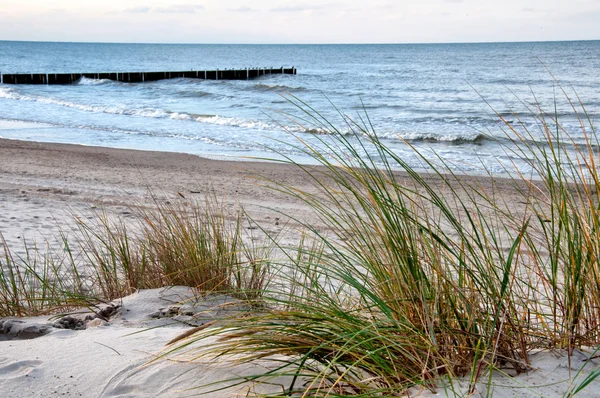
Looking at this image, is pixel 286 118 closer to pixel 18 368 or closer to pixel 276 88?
pixel 18 368

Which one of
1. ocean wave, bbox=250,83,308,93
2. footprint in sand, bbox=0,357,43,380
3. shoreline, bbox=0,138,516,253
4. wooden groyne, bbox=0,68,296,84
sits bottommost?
shoreline, bbox=0,138,516,253

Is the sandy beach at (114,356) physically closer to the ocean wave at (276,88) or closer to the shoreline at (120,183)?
the shoreline at (120,183)

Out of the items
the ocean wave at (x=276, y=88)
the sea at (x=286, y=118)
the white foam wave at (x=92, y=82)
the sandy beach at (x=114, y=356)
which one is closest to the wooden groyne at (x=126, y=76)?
the white foam wave at (x=92, y=82)

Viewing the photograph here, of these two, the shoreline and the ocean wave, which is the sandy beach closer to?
the shoreline

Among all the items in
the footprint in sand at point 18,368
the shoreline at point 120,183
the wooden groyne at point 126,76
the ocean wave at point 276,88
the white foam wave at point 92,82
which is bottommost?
the shoreline at point 120,183

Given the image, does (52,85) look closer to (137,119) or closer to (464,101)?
(137,119)

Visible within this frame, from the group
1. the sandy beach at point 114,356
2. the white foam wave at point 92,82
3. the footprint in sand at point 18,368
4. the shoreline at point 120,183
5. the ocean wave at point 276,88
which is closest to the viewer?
the sandy beach at point 114,356

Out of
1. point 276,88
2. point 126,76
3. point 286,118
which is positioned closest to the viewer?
point 286,118

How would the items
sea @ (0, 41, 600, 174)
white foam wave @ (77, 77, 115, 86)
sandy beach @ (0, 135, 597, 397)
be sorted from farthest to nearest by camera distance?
white foam wave @ (77, 77, 115, 86)
sea @ (0, 41, 600, 174)
sandy beach @ (0, 135, 597, 397)

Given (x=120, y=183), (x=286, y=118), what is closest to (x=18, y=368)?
(x=286, y=118)

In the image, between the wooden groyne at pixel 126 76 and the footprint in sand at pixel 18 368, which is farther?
the wooden groyne at pixel 126 76

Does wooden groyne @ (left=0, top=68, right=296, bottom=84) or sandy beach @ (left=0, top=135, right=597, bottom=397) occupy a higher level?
wooden groyne @ (left=0, top=68, right=296, bottom=84)

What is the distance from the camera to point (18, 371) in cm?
235

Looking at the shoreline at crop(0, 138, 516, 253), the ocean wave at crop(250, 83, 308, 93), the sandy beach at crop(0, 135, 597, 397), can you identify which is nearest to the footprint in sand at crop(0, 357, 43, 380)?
the sandy beach at crop(0, 135, 597, 397)
